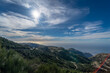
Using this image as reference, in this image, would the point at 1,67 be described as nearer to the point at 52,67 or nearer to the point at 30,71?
the point at 30,71

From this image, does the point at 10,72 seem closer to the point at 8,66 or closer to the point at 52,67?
the point at 8,66

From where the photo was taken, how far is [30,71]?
181 inches

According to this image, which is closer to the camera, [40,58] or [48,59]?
[40,58]

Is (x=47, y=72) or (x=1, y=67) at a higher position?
(x=1, y=67)

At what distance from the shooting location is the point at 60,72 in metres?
4.81

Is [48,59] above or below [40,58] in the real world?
below

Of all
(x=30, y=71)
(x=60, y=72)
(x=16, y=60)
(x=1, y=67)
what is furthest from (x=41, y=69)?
(x=1, y=67)

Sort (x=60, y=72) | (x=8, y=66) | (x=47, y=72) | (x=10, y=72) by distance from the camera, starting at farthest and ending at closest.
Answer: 1. (x=60, y=72)
2. (x=47, y=72)
3. (x=8, y=66)
4. (x=10, y=72)

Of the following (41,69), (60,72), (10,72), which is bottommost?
(60,72)

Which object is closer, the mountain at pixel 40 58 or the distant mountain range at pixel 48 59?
the mountain at pixel 40 58

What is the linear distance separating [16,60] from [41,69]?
5.76 feet

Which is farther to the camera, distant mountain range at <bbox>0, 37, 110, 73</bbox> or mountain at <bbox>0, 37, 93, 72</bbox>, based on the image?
distant mountain range at <bbox>0, 37, 110, 73</bbox>

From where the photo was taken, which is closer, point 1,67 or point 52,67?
point 1,67

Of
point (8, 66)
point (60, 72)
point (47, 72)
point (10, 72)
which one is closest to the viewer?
point (10, 72)
